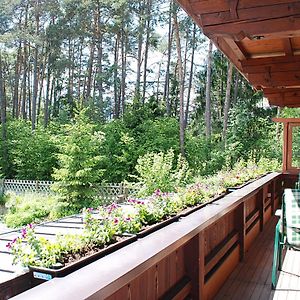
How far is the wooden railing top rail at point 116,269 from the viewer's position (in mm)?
1231

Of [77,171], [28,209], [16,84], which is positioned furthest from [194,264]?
[16,84]

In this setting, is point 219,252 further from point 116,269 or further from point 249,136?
point 249,136

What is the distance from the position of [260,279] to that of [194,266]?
1.31 m

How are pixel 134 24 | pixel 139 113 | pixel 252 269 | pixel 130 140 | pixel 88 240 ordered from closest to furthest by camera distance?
pixel 88 240
pixel 252 269
pixel 130 140
pixel 139 113
pixel 134 24

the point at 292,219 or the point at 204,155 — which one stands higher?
the point at 204,155

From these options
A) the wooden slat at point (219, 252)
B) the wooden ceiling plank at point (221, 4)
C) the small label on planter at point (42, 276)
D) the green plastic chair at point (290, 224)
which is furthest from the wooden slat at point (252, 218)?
the small label on planter at point (42, 276)

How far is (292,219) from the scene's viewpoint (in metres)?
3.04

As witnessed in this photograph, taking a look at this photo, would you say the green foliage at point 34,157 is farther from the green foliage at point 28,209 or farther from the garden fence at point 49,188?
the green foliage at point 28,209

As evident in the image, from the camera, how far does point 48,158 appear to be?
52.1 feet

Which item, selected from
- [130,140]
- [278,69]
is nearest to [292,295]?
[278,69]

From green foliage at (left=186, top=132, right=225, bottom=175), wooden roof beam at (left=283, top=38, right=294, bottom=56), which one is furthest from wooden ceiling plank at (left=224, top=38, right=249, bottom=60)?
green foliage at (left=186, top=132, right=225, bottom=175)

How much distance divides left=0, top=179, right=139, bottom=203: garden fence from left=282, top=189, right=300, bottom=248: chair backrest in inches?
331

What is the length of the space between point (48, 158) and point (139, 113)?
4265mm

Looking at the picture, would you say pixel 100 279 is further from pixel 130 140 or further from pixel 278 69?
pixel 130 140
